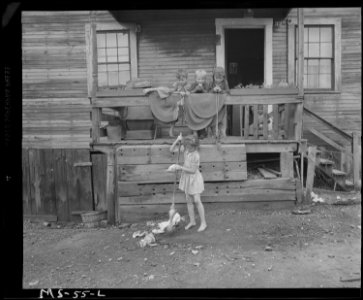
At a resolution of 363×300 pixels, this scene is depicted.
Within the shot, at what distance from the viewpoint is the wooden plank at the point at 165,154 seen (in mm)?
8031

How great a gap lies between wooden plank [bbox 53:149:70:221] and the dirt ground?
1.03 meters

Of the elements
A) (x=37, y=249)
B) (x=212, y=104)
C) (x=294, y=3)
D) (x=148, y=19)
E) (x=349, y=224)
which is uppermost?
(x=148, y=19)

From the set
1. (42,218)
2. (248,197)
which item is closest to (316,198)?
(248,197)

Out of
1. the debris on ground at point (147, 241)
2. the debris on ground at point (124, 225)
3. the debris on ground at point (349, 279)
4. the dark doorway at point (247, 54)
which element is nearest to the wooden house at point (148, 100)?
the debris on ground at point (124, 225)

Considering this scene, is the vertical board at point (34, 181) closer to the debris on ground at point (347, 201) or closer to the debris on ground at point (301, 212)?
the debris on ground at point (301, 212)

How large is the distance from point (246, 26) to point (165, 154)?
5071mm

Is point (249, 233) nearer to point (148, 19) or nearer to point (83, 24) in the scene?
point (148, 19)

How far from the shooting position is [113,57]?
11547mm

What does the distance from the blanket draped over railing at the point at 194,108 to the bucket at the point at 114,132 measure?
103 cm

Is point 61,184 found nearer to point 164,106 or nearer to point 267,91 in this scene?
point 164,106

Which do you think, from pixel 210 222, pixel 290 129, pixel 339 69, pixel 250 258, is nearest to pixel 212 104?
pixel 290 129

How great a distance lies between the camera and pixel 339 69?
37.0 feet
